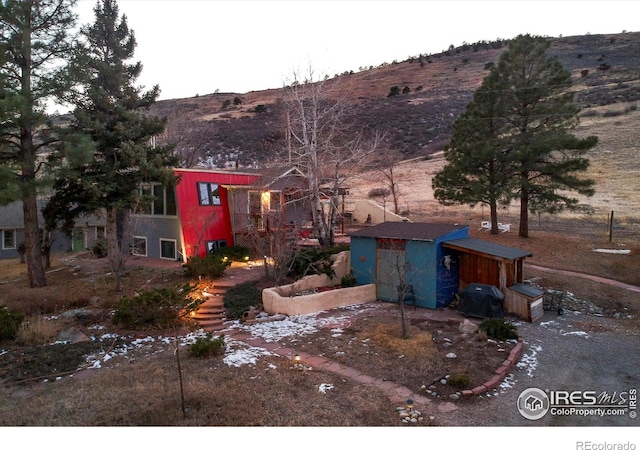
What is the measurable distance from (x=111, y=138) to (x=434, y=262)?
536 inches

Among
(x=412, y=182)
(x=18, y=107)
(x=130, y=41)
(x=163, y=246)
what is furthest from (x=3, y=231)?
(x=412, y=182)

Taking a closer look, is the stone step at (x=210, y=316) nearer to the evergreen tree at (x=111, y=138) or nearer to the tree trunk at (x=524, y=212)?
the evergreen tree at (x=111, y=138)

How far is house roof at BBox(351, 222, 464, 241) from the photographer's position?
13605 millimetres

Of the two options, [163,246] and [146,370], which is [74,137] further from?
[146,370]

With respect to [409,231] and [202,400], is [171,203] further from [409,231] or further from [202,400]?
[202,400]

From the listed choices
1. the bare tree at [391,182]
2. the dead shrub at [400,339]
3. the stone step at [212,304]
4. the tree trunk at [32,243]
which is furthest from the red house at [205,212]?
the dead shrub at [400,339]

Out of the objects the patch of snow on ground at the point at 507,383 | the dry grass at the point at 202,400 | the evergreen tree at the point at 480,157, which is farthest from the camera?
the evergreen tree at the point at 480,157

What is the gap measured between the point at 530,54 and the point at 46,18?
A: 847 inches

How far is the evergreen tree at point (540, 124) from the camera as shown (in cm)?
1980

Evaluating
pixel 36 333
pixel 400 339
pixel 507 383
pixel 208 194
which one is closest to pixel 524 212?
pixel 400 339

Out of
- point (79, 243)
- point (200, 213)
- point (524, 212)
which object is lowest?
point (79, 243)

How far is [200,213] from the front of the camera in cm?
2014

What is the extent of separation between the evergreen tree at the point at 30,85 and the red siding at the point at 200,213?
5837mm

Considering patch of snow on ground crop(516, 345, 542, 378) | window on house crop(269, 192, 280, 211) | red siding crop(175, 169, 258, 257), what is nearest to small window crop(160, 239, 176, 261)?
red siding crop(175, 169, 258, 257)
